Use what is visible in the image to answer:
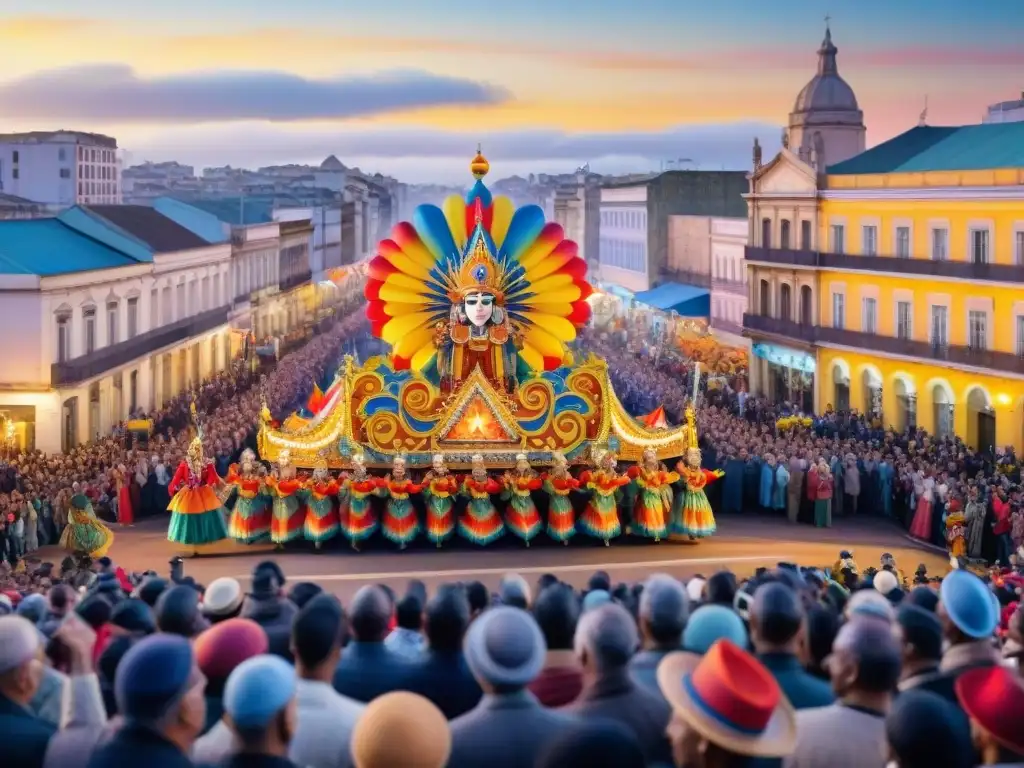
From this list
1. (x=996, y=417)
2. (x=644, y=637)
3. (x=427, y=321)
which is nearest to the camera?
(x=644, y=637)

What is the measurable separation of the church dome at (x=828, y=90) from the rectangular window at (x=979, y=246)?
2145 centimetres

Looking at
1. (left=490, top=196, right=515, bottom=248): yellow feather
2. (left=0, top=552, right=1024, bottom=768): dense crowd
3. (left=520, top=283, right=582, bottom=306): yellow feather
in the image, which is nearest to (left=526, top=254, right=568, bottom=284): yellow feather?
(left=520, top=283, right=582, bottom=306): yellow feather

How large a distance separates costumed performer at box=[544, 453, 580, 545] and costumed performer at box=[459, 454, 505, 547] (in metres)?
0.82

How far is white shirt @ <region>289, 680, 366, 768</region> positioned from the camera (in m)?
7.47

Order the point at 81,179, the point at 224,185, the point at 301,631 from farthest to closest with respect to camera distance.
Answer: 1. the point at 224,185
2. the point at 81,179
3. the point at 301,631

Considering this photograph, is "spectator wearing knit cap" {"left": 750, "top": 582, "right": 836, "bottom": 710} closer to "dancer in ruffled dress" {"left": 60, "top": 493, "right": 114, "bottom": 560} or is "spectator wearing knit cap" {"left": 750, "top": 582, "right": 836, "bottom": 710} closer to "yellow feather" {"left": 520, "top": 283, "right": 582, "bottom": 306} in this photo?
"dancer in ruffled dress" {"left": 60, "top": 493, "right": 114, "bottom": 560}

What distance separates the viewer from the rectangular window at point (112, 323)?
40.1m

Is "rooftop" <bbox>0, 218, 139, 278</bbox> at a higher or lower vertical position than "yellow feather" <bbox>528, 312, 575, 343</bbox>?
higher

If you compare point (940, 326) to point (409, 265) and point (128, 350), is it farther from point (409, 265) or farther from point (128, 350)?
point (128, 350)

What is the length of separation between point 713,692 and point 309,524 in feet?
55.8

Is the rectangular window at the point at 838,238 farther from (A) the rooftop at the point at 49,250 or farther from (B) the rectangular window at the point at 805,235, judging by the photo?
(A) the rooftop at the point at 49,250

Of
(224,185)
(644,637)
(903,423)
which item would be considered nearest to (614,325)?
(903,423)

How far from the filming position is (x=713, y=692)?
20.8 feet

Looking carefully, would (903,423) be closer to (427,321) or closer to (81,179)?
(427,321)
